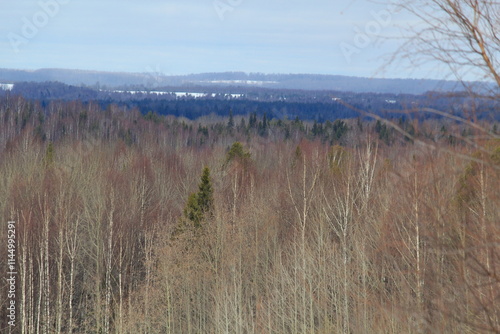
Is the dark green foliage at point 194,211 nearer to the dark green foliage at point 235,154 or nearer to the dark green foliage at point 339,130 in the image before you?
the dark green foliage at point 235,154

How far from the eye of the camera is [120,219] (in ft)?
106

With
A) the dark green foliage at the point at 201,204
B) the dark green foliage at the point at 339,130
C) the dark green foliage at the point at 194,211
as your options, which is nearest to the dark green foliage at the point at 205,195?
the dark green foliage at the point at 201,204

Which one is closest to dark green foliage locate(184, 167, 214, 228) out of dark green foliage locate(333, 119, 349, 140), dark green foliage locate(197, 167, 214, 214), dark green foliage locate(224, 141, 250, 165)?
dark green foliage locate(197, 167, 214, 214)

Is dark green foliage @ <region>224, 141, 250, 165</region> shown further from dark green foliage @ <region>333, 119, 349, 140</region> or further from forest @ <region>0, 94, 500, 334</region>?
dark green foliage @ <region>333, 119, 349, 140</region>

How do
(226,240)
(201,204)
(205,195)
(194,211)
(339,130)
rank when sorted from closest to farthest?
(226,240) < (194,211) < (201,204) < (205,195) < (339,130)

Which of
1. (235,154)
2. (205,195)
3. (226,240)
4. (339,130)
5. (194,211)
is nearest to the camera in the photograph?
(226,240)

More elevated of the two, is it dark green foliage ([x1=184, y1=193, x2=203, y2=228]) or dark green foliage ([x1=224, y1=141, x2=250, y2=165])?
dark green foliage ([x1=224, y1=141, x2=250, y2=165])

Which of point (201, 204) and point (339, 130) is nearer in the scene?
point (201, 204)

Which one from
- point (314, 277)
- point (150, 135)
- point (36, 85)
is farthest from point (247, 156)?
point (36, 85)

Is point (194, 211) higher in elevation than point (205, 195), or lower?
lower

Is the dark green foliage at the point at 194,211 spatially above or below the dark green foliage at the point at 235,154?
below

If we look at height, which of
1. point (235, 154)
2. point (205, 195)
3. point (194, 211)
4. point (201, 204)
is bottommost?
point (194, 211)

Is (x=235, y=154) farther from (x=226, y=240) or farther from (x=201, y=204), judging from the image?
(x=226, y=240)

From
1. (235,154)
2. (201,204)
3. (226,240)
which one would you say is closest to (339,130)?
(235,154)
